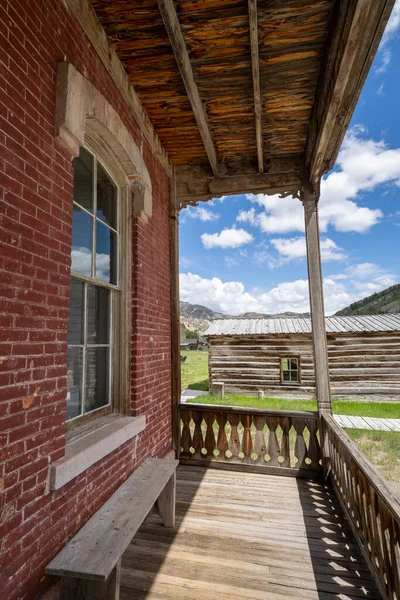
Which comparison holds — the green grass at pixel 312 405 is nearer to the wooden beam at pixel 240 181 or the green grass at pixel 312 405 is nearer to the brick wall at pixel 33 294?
the wooden beam at pixel 240 181

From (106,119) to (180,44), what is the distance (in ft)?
2.69

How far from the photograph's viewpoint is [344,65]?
2.52 m

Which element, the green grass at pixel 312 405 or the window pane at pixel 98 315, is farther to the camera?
the green grass at pixel 312 405

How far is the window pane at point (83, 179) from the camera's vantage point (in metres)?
2.67

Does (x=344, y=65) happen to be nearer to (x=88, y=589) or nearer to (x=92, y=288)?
(x=92, y=288)

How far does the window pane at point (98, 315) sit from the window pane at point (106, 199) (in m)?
0.69

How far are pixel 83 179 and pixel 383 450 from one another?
741cm

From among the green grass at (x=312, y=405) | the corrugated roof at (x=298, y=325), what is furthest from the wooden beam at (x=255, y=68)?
the corrugated roof at (x=298, y=325)

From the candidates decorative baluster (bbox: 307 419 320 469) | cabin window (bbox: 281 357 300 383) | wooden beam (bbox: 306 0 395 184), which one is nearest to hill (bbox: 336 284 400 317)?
cabin window (bbox: 281 357 300 383)

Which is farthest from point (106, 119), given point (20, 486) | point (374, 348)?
point (374, 348)

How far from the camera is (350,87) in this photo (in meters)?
2.83

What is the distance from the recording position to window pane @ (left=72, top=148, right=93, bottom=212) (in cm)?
267

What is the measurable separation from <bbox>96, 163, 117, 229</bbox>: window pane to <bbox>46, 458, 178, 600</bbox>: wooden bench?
235cm

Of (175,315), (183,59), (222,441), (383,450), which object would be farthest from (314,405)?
(183,59)
